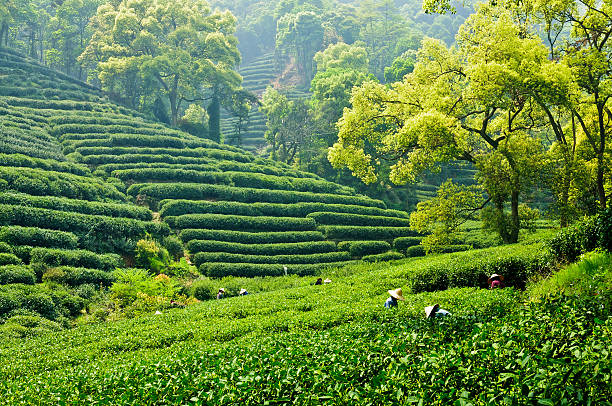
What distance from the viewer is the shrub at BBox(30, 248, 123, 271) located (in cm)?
2089

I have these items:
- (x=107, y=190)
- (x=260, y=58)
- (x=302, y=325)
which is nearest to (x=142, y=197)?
(x=107, y=190)

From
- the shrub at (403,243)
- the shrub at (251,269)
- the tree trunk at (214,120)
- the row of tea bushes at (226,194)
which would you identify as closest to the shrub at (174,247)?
the shrub at (251,269)

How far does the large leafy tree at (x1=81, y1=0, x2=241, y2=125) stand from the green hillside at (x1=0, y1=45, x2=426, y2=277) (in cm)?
1061

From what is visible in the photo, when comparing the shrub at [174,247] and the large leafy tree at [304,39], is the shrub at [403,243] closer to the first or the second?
the shrub at [174,247]

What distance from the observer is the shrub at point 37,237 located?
2112 centimetres

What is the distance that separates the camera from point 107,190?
2989 cm

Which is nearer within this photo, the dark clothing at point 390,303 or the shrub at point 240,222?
the dark clothing at point 390,303

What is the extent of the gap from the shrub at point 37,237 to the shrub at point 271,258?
7224 millimetres

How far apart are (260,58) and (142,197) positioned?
95148 millimetres

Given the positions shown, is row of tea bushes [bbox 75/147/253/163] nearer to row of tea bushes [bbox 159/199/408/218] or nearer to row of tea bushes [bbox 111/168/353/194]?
row of tea bushes [bbox 111/168/353/194]

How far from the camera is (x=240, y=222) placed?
100 ft

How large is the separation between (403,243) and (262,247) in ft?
35.7

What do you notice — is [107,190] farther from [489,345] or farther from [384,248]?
[489,345]

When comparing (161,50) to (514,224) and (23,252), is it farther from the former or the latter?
(514,224)
